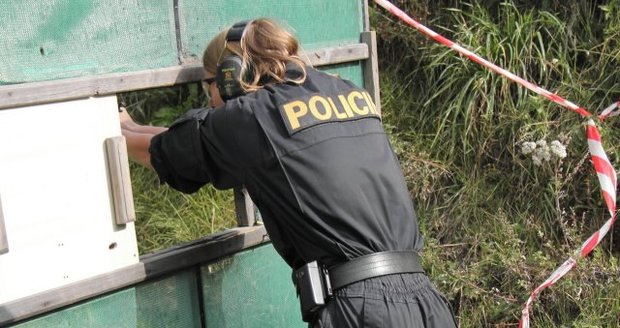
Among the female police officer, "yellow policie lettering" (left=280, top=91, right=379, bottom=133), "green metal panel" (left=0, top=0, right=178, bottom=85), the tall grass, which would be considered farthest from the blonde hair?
A: the tall grass

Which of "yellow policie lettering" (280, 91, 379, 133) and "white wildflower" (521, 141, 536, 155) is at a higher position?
"yellow policie lettering" (280, 91, 379, 133)

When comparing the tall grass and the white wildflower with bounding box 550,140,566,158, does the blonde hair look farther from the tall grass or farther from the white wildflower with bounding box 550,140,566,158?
the tall grass

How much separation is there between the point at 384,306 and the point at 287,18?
60.2 inches

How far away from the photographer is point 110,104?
3379 mm

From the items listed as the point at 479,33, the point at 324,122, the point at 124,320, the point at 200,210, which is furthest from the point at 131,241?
the point at 479,33

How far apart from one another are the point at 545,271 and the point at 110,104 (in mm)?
3000

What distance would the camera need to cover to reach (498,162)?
6047 mm

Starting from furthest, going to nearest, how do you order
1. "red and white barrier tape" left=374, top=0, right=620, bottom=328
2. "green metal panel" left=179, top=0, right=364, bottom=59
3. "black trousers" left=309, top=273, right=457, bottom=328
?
"red and white barrier tape" left=374, top=0, right=620, bottom=328 < "green metal panel" left=179, top=0, right=364, bottom=59 < "black trousers" left=309, top=273, right=457, bottom=328

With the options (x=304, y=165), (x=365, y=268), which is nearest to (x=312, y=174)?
(x=304, y=165)

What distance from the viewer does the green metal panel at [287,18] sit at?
374cm

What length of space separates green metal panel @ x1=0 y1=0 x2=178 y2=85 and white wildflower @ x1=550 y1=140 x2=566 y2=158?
106 inches

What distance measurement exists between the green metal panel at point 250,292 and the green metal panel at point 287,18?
0.86m

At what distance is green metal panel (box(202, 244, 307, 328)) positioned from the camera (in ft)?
12.8

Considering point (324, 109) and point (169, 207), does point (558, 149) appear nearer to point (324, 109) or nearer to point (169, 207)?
point (169, 207)
